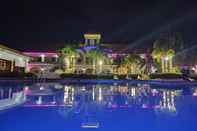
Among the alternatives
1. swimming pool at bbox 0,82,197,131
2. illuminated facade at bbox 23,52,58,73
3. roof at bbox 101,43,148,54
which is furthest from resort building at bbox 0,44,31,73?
swimming pool at bbox 0,82,197,131

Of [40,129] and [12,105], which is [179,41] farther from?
[40,129]

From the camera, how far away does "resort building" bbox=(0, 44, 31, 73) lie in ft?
99.6

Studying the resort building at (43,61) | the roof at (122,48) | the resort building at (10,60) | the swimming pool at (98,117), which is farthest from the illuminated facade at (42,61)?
the swimming pool at (98,117)

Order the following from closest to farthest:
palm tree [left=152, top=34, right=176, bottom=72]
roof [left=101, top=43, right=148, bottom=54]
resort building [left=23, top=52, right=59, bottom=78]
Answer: palm tree [left=152, top=34, right=176, bottom=72] → resort building [left=23, top=52, right=59, bottom=78] → roof [left=101, top=43, right=148, bottom=54]

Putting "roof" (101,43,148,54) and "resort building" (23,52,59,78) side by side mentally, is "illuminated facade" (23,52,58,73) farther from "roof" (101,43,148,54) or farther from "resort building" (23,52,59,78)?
"roof" (101,43,148,54)

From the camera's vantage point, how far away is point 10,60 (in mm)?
34438

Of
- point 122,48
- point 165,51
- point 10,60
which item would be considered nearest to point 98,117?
point 10,60

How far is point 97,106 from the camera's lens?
11.1 metres

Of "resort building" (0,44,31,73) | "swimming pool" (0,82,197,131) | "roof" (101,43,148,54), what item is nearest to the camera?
"swimming pool" (0,82,197,131)

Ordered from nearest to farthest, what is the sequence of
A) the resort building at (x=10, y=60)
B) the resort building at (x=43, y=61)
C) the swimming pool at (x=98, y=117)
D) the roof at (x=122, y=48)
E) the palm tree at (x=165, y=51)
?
1. the swimming pool at (x=98, y=117)
2. the resort building at (x=10, y=60)
3. the palm tree at (x=165, y=51)
4. the resort building at (x=43, y=61)
5. the roof at (x=122, y=48)

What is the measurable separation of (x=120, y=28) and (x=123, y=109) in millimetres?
48209

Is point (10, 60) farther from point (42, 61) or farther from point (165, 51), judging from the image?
point (165, 51)

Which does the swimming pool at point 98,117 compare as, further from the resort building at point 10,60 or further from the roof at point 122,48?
the roof at point 122,48

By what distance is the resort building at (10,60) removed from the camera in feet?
99.6
